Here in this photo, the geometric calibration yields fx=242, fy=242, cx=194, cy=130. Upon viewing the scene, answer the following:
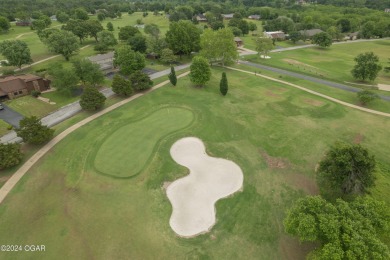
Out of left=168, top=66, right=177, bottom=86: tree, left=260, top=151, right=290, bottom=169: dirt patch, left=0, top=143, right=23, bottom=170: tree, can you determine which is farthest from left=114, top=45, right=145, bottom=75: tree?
left=260, top=151, right=290, bottom=169: dirt patch

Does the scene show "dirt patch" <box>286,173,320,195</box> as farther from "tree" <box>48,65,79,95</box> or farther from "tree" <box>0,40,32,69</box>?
"tree" <box>0,40,32,69</box>

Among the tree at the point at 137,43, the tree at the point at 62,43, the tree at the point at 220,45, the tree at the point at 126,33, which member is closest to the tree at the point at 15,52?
the tree at the point at 62,43

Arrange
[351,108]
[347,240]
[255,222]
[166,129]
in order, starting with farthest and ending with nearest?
[351,108] → [166,129] → [255,222] → [347,240]

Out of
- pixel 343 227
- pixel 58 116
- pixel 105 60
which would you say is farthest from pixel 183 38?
pixel 343 227

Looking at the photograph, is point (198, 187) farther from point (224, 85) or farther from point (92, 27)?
point (92, 27)

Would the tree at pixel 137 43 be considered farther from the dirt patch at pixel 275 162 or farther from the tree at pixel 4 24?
the tree at pixel 4 24

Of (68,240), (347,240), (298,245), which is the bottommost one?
(298,245)

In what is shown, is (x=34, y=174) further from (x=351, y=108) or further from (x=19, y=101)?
(x=351, y=108)

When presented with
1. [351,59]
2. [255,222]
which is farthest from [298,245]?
[351,59]
